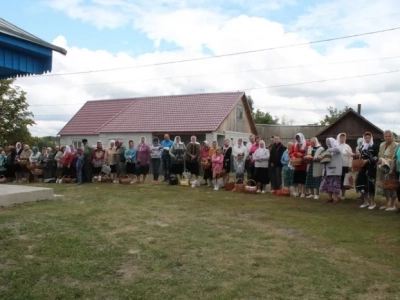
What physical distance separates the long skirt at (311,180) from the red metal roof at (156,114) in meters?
14.5

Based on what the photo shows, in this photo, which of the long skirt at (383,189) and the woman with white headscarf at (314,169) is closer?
the long skirt at (383,189)

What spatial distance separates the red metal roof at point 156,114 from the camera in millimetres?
27703

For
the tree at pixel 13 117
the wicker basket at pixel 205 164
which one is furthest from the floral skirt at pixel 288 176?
the tree at pixel 13 117

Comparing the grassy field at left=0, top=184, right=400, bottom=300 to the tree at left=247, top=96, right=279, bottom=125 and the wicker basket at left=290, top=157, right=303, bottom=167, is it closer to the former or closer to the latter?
the wicker basket at left=290, top=157, right=303, bottom=167

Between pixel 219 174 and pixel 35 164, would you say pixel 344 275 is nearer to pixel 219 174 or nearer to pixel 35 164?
pixel 219 174

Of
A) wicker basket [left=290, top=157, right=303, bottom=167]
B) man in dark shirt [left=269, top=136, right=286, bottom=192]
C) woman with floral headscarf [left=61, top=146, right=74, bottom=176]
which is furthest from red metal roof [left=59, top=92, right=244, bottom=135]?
wicker basket [left=290, top=157, right=303, bottom=167]

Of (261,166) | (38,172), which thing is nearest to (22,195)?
(261,166)

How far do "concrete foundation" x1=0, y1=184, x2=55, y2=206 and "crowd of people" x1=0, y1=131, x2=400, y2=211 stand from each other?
16.4 feet

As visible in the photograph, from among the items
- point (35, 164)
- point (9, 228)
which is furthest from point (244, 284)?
point (35, 164)

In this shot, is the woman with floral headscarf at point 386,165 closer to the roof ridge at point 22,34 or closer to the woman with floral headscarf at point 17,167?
the roof ridge at point 22,34

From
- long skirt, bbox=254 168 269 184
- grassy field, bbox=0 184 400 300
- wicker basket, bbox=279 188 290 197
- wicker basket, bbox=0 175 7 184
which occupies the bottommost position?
grassy field, bbox=0 184 400 300

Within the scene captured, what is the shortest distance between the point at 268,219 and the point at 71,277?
173 inches

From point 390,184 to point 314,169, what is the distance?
2.43 meters

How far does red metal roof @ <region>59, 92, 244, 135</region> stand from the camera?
1091 inches
